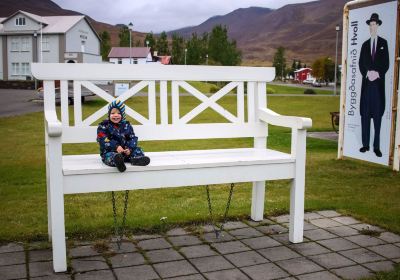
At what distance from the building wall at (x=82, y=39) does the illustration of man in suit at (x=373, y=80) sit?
54.6m

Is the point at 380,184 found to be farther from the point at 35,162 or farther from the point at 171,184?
the point at 35,162

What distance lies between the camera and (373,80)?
8.18 m

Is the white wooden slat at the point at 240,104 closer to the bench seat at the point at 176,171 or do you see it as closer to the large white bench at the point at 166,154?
the large white bench at the point at 166,154

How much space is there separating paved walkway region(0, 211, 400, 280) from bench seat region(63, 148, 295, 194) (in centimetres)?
59

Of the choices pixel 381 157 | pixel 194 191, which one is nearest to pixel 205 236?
pixel 194 191

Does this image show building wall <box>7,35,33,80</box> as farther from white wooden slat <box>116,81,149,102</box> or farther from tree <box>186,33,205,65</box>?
white wooden slat <box>116,81,149,102</box>

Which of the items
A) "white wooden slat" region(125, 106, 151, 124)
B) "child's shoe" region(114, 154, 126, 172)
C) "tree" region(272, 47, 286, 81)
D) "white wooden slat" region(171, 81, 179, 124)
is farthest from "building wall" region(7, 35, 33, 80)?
"tree" region(272, 47, 286, 81)

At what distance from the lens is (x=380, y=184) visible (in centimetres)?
695

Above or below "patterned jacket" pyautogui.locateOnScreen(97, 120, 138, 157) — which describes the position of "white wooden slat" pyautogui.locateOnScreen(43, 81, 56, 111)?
above

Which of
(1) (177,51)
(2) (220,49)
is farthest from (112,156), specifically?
(1) (177,51)

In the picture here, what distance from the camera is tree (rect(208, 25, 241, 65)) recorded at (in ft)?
228

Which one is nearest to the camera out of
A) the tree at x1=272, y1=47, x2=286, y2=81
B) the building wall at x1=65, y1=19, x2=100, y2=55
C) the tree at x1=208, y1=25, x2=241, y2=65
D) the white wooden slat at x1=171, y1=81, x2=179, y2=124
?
the white wooden slat at x1=171, y1=81, x2=179, y2=124

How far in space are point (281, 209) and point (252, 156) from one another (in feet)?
3.70

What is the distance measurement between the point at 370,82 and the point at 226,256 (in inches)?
210
